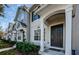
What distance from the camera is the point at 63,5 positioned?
2.57 meters

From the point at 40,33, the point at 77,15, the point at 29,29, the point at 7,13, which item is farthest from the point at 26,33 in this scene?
the point at 77,15

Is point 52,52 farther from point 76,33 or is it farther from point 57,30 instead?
point 76,33

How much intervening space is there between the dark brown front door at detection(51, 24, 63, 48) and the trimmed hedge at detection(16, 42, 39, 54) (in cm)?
41

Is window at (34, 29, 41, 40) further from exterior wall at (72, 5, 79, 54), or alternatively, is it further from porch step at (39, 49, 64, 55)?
exterior wall at (72, 5, 79, 54)

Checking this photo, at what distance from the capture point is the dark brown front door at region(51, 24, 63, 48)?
2729 millimetres

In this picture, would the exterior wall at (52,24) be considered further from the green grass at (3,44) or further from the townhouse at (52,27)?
the green grass at (3,44)

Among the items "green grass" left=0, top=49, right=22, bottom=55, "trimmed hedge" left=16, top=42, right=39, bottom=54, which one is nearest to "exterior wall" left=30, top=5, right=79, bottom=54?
"trimmed hedge" left=16, top=42, right=39, bottom=54

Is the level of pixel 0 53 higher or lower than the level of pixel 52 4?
lower

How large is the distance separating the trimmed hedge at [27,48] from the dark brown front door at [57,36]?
411 millimetres

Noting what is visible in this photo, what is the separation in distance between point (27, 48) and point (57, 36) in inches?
26.1

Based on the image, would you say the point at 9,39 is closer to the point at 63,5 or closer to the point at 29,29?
the point at 29,29

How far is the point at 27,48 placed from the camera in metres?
2.60

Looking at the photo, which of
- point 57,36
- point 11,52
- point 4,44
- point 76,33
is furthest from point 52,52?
point 4,44

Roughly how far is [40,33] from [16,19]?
556 millimetres
